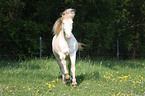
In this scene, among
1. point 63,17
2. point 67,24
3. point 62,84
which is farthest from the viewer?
point 62,84

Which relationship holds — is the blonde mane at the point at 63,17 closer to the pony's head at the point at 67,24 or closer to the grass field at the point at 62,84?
the pony's head at the point at 67,24

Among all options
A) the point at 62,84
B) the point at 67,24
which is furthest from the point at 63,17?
the point at 62,84

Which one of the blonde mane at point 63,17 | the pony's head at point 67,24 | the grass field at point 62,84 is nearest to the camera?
the grass field at point 62,84

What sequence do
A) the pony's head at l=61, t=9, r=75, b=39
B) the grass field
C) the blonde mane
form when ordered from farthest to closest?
1. the blonde mane
2. the pony's head at l=61, t=9, r=75, b=39
3. the grass field

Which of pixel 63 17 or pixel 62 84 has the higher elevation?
pixel 63 17

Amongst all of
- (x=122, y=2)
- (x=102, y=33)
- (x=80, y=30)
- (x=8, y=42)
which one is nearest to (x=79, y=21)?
(x=80, y=30)

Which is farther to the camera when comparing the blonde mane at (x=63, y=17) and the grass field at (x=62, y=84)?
the blonde mane at (x=63, y=17)

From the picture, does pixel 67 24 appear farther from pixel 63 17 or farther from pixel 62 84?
pixel 62 84

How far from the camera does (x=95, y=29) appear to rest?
52.9ft

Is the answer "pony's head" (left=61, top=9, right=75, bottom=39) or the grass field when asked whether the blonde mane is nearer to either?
"pony's head" (left=61, top=9, right=75, bottom=39)

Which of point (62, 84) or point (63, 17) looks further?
point (62, 84)

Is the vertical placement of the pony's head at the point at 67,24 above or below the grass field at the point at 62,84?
above

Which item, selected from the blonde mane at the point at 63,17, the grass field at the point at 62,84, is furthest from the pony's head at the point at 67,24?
the grass field at the point at 62,84

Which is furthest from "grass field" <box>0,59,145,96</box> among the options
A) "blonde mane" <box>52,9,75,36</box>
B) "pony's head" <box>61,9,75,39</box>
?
"blonde mane" <box>52,9,75,36</box>
